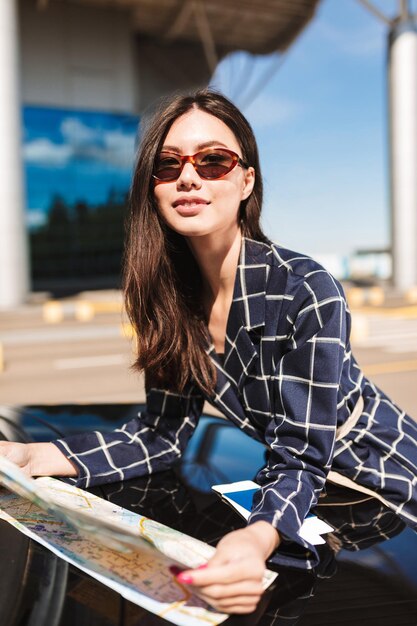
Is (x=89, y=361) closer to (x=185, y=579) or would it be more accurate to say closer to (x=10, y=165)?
(x=10, y=165)

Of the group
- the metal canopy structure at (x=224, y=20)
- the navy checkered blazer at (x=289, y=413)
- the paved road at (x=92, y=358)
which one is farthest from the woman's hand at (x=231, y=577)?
the metal canopy structure at (x=224, y=20)

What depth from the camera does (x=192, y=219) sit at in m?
1.40

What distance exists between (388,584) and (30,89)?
15592mm

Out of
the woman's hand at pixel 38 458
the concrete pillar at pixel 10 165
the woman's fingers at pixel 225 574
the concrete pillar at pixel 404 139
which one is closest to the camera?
the woman's fingers at pixel 225 574

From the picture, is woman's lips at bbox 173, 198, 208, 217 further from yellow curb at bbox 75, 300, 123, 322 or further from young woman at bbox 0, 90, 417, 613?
yellow curb at bbox 75, 300, 123, 322

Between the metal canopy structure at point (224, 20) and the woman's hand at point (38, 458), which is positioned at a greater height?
the metal canopy structure at point (224, 20)

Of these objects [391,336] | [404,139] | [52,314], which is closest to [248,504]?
[391,336]

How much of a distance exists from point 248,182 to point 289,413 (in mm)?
664

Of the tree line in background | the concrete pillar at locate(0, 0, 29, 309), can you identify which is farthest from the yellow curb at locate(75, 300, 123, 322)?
the tree line in background

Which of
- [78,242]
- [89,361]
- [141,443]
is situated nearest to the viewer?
[141,443]

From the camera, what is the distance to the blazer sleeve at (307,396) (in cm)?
115

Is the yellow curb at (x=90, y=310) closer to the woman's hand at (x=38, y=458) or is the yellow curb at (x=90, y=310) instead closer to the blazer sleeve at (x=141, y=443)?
the blazer sleeve at (x=141, y=443)

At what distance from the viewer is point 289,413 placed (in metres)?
1.20

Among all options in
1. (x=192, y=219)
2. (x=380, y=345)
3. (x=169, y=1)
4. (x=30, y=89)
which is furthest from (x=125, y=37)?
(x=192, y=219)
